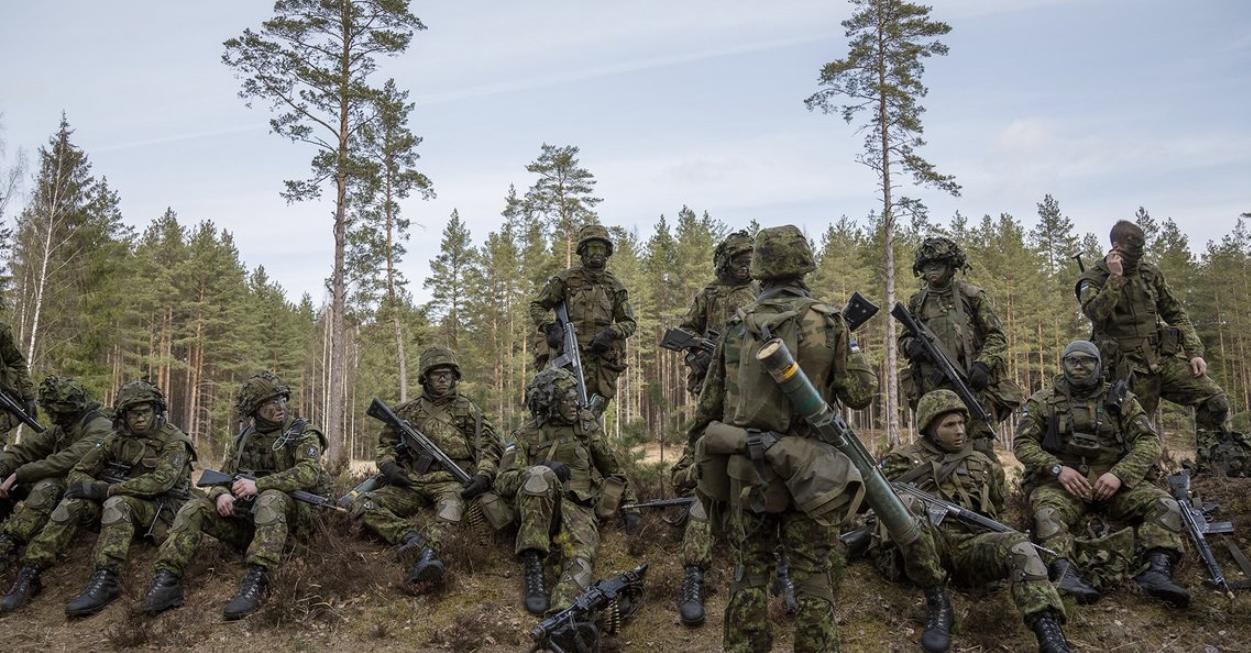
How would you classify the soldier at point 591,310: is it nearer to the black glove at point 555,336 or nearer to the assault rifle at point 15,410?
the black glove at point 555,336

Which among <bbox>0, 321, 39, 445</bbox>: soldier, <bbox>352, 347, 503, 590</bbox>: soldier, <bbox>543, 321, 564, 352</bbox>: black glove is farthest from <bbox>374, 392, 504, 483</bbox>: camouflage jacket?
<bbox>0, 321, 39, 445</bbox>: soldier

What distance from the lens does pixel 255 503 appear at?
659cm

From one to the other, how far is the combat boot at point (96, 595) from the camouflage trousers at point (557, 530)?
3692 mm

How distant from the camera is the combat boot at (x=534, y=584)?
596 cm

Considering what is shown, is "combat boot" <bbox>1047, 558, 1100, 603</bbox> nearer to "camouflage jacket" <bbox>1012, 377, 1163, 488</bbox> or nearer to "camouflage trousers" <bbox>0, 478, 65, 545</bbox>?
"camouflage jacket" <bbox>1012, 377, 1163, 488</bbox>

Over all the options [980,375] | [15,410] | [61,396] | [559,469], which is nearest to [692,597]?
[559,469]

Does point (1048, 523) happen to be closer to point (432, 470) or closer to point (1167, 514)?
point (1167, 514)

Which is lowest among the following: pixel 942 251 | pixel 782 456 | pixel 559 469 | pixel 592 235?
pixel 559 469

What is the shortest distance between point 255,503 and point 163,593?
98 centimetres

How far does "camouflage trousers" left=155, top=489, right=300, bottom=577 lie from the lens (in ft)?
20.5

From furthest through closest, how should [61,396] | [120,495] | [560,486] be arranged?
1. [61,396]
2. [120,495]
3. [560,486]

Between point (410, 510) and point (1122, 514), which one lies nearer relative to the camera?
point (1122, 514)

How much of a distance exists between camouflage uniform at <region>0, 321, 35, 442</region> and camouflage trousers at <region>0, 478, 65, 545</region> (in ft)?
6.20

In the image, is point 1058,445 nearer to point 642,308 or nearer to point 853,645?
point 853,645
